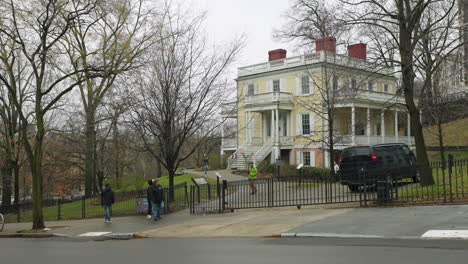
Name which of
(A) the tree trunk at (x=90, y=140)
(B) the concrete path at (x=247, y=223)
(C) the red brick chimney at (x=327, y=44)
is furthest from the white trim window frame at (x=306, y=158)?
(B) the concrete path at (x=247, y=223)

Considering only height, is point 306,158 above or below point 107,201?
above

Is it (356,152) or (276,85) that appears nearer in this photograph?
(356,152)

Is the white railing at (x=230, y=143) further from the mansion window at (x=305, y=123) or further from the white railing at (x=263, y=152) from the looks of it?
the mansion window at (x=305, y=123)

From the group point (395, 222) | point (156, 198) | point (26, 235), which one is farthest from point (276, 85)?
point (395, 222)

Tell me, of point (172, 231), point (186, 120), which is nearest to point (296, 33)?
point (186, 120)

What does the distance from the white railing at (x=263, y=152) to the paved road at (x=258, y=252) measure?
26.1 m

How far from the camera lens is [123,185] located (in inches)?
1251

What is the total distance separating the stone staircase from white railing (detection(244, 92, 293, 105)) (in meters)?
3.69

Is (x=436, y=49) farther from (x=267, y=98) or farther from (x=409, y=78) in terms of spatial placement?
(x=267, y=98)

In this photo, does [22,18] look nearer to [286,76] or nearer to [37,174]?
[37,174]

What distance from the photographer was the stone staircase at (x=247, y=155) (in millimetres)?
37469

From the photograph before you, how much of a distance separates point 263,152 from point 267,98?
4722 millimetres

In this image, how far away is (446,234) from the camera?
30.3 ft

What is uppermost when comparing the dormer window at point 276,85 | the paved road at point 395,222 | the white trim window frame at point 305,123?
the dormer window at point 276,85
